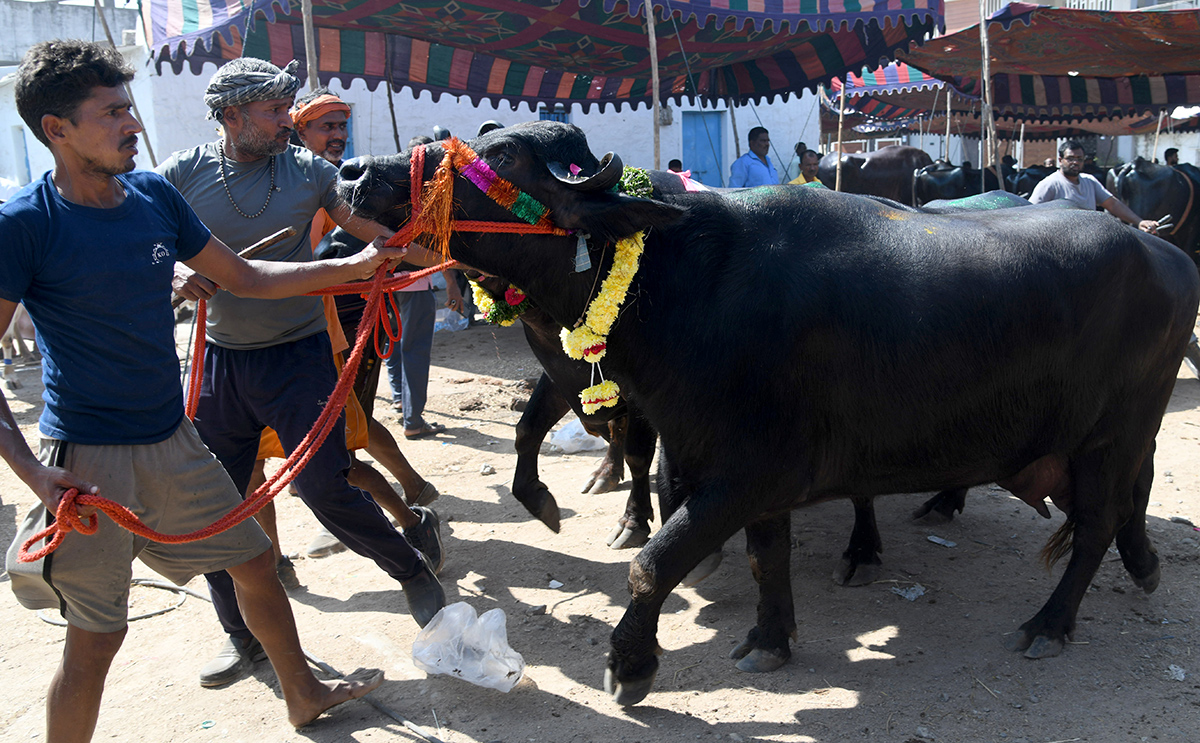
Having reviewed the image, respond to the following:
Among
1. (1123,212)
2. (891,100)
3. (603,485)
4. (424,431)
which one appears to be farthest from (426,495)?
(891,100)

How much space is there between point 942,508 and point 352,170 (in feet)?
11.1

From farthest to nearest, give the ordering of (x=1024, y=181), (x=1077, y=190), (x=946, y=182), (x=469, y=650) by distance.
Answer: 1. (x=946, y=182)
2. (x=1024, y=181)
3. (x=1077, y=190)
4. (x=469, y=650)

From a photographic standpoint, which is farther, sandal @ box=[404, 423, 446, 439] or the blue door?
the blue door

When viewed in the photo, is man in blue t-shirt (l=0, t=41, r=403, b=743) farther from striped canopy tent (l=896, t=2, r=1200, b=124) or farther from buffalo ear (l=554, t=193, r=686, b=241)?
striped canopy tent (l=896, t=2, r=1200, b=124)

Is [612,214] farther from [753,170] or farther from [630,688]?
[753,170]

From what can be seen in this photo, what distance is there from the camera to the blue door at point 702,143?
49.5 feet

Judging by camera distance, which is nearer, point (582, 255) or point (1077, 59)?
point (582, 255)

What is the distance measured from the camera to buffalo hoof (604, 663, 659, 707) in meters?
2.94

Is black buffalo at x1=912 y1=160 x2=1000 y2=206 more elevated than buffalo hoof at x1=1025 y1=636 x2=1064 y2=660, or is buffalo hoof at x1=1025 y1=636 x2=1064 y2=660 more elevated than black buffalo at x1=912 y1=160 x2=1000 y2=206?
black buffalo at x1=912 y1=160 x2=1000 y2=206

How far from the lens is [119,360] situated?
2377mm

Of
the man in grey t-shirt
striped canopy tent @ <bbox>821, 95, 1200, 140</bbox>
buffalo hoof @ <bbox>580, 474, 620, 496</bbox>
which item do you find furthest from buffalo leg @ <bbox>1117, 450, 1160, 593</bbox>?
striped canopy tent @ <bbox>821, 95, 1200, 140</bbox>

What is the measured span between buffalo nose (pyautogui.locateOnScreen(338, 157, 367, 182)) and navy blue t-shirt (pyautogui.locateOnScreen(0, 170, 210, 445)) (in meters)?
0.57

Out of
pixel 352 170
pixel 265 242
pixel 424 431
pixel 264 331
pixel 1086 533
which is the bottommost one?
pixel 424 431

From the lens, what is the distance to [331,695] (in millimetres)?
2895
